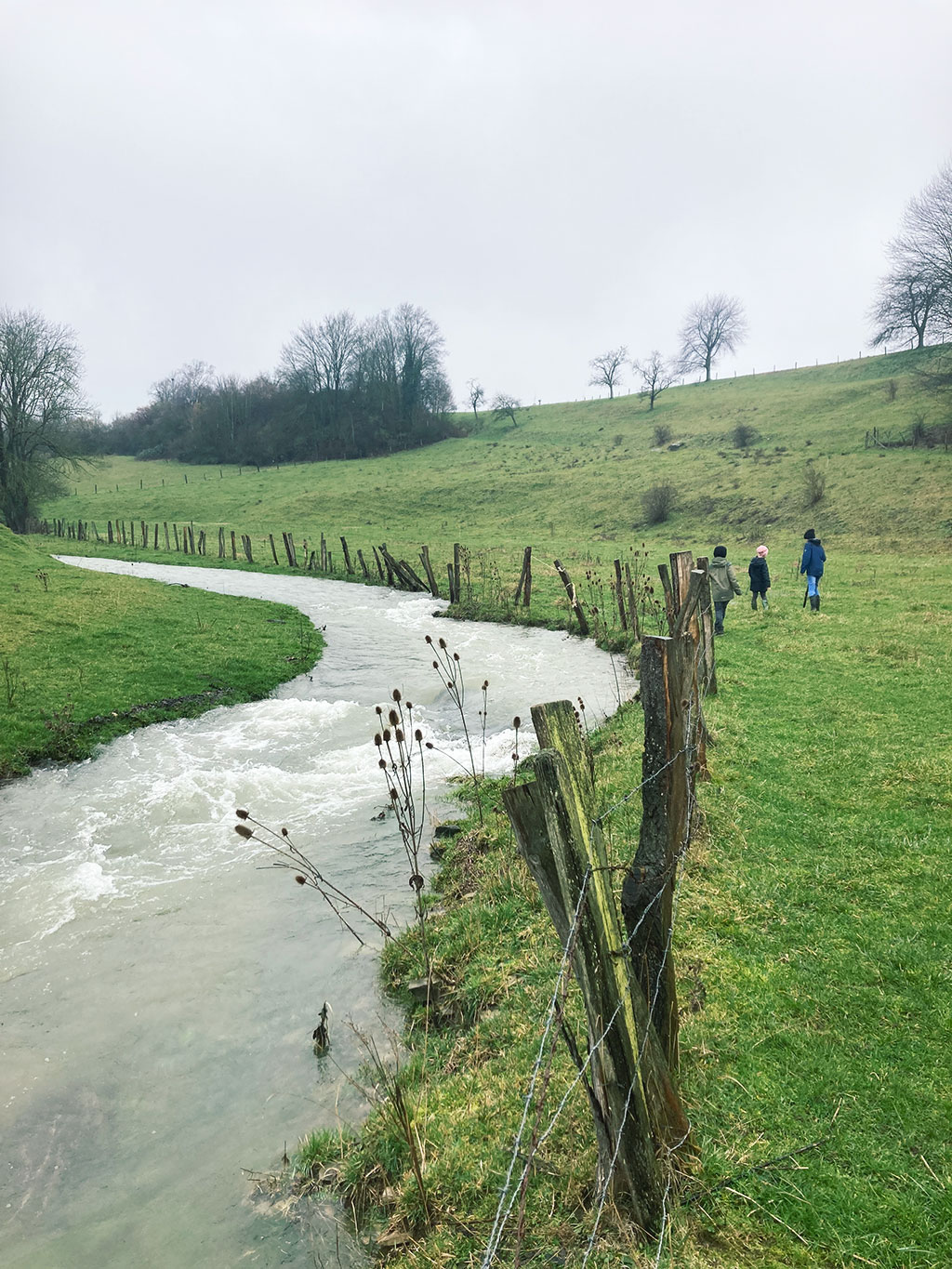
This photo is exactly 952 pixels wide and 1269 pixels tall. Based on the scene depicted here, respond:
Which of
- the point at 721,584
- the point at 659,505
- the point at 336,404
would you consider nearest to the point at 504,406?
the point at 336,404

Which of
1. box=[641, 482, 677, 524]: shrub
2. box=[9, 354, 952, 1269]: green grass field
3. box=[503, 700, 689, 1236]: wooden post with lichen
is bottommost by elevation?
box=[9, 354, 952, 1269]: green grass field

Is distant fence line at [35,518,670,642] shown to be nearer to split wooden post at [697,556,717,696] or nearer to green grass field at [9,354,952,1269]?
split wooden post at [697,556,717,696]

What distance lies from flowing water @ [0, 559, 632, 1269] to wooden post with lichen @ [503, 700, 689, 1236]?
1817 mm

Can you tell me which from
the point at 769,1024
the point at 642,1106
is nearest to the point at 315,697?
the point at 769,1024

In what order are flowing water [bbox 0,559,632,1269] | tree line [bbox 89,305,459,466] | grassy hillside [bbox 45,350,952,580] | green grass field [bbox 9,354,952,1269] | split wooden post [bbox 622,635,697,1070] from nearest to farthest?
split wooden post [bbox 622,635,697,1070]
green grass field [bbox 9,354,952,1269]
flowing water [bbox 0,559,632,1269]
grassy hillside [bbox 45,350,952,580]
tree line [bbox 89,305,459,466]

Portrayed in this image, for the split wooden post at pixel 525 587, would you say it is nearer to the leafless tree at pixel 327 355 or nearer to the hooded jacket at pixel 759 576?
the hooded jacket at pixel 759 576

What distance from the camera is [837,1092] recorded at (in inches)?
159

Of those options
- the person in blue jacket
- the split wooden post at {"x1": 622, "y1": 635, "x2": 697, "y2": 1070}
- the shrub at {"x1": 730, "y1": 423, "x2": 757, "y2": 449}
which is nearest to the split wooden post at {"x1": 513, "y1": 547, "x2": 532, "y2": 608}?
the person in blue jacket

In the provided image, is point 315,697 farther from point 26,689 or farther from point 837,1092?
point 837,1092

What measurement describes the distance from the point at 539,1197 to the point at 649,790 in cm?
214

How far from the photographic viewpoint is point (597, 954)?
2840 millimetres

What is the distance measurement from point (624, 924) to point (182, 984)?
481 cm

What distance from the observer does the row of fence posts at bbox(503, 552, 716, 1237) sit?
2787mm

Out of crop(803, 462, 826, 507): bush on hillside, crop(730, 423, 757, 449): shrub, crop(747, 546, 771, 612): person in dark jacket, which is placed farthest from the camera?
crop(730, 423, 757, 449): shrub
